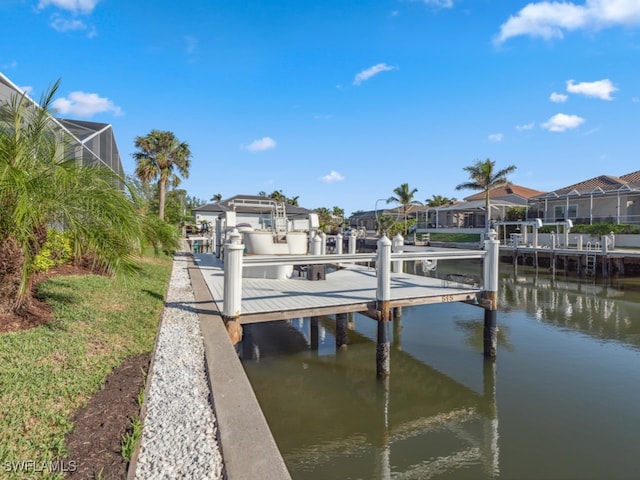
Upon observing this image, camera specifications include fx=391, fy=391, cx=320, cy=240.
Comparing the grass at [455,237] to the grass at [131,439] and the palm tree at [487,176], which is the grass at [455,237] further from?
the grass at [131,439]

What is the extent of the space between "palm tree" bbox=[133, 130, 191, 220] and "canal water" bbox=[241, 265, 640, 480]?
2231 centimetres

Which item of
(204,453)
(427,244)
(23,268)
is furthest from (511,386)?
(427,244)

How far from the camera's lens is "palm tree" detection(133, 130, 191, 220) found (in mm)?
29464

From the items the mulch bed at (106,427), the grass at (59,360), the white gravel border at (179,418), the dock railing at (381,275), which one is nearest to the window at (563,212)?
the dock railing at (381,275)

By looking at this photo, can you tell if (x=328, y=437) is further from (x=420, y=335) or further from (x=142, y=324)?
(x=420, y=335)

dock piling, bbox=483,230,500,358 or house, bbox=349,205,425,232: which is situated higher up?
house, bbox=349,205,425,232

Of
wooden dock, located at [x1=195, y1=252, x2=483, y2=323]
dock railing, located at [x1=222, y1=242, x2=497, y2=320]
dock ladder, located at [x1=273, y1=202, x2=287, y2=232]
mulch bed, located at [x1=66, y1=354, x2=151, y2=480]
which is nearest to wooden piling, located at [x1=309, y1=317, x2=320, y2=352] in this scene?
wooden dock, located at [x1=195, y1=252, x2=483, y2=323]

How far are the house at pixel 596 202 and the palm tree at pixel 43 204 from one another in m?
35.4

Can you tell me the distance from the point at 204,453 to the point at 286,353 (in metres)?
6.57

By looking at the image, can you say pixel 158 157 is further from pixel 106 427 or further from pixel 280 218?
pixel 106 427

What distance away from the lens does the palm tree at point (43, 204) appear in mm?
5102

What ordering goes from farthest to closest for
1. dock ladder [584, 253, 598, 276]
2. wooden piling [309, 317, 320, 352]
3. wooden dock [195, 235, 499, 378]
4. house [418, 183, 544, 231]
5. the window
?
house [418, 183, 544, 231]
the window
dock ladder [584, 253, 598, 276]
wooden piling [309, 317, 320, 352]
wooden dock [195, 235, 499, 378]

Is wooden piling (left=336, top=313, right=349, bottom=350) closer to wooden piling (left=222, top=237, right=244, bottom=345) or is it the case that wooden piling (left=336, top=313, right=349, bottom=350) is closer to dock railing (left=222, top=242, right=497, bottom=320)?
dock railing (left=222, top=242, right=497, bottom=320)

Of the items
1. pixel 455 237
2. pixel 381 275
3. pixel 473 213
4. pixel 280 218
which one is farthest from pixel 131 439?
pixel 473 213
